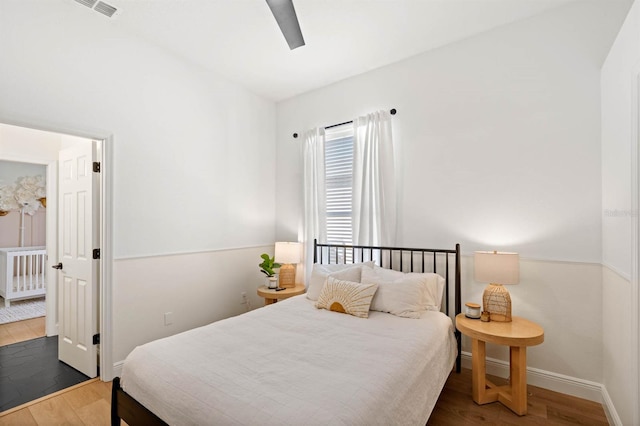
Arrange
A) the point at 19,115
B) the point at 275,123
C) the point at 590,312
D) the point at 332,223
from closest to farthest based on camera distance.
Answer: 1. the point at 19,115
2. the point at 590,312
3. the point at 332,223
4. the point at 275,123

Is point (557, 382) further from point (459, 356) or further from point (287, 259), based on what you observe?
point (287, 259)

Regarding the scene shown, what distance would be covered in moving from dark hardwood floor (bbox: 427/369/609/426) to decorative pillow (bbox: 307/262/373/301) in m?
1.15

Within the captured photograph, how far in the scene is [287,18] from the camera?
178 centimetres

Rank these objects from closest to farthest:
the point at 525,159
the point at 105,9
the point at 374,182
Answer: the point at 105,9 < the point at 525,159 < the point at 374,182

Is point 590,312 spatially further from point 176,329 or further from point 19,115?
point 19,115

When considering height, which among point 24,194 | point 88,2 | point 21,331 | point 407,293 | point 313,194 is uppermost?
point 88,2

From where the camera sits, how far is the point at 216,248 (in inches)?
137

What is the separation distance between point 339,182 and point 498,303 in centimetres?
206

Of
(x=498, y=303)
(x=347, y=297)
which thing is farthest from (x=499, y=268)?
(x=347, y=297)

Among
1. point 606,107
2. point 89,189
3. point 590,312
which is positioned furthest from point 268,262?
point 606,107

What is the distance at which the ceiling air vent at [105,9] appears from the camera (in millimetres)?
2352

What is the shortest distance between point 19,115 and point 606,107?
4.16 meters

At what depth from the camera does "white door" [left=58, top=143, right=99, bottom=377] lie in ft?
8.76

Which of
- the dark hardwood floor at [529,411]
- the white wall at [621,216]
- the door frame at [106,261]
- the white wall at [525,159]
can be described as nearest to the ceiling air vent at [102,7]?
the door frame at [106,261]
